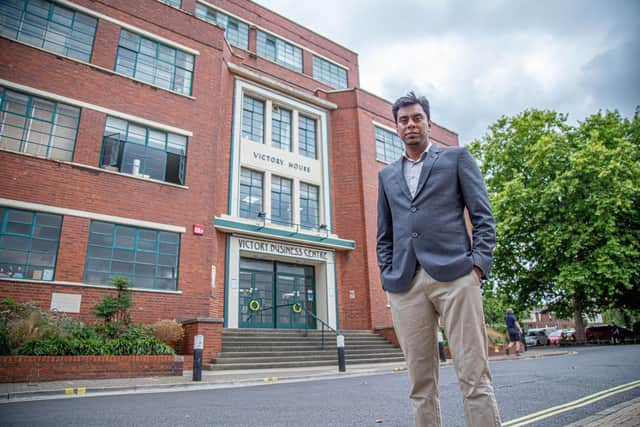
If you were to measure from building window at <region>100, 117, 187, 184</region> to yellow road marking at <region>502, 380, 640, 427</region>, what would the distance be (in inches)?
532

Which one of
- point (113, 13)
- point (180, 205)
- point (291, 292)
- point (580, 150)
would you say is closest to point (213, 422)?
point (180, 205)

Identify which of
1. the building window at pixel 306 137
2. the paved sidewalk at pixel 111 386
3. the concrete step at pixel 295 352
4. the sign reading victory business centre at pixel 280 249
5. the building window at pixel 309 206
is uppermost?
the building window at pixel 306 137

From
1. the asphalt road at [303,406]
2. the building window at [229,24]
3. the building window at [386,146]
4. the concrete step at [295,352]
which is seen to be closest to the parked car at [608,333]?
the building window at [386,146]

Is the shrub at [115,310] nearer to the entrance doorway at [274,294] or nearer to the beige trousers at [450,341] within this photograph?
the entrance doorway at [274,294]

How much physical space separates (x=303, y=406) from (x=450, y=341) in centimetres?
398

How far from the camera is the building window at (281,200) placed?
752 inches

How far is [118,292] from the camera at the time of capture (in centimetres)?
1269

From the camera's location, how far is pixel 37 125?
13.6 metres

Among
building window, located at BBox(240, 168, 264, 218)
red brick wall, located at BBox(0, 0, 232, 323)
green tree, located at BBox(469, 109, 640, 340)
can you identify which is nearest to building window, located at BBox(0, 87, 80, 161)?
red brick wall, located at BBox(0, 0, 232, 323)

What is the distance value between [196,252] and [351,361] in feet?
21.1

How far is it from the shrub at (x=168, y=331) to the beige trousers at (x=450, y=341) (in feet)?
36.6

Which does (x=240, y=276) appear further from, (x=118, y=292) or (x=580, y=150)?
(x=580, y=150)

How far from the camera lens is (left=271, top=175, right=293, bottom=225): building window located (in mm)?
19109

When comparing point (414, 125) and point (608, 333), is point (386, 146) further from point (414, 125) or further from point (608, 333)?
point (608, 333)
